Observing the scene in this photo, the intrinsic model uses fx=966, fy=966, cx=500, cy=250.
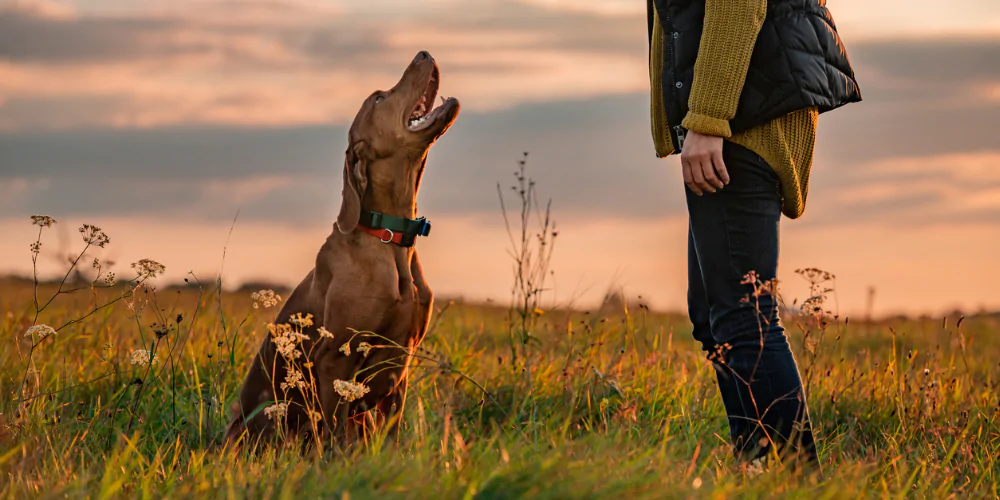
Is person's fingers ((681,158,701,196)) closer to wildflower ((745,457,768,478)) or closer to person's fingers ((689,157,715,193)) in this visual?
person's fingers ((689,157,715,193))

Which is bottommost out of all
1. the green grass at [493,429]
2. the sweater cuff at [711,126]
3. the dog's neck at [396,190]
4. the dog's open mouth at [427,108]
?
the green grass at [493,429]

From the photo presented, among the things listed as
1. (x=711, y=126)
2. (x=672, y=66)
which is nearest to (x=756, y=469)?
(x=711, y=126)

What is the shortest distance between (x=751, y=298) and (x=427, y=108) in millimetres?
1958

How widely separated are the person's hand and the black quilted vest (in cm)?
15

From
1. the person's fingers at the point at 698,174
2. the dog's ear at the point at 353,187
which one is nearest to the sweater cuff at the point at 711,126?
the person's fingers at the point at 698,174

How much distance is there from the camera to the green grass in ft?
9.25

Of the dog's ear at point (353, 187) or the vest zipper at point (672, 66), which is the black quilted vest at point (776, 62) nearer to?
the vest zipper at point (672, 66)

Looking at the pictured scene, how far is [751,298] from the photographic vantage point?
11.7 ft

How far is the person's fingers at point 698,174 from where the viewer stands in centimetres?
345

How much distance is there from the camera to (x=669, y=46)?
3648 mm

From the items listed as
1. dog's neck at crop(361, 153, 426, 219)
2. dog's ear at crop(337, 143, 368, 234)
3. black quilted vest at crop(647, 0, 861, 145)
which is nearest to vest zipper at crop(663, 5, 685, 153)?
black quilted vest at crop(647, 0, 861, 145)

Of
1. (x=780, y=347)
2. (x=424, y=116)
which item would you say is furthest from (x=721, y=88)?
(x=424, y=116)

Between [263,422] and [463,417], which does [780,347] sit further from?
[263,422]

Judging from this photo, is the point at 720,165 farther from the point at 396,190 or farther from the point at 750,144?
the point at 396,190
